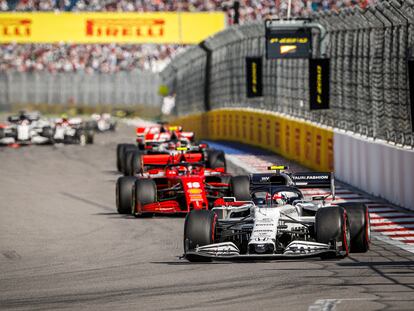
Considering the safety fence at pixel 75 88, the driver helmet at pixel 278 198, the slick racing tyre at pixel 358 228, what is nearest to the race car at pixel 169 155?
the driver helmet at pixel 278 198

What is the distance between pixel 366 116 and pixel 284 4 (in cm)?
2487

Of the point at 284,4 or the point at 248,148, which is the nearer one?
the point at 248,148

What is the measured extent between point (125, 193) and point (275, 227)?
6.48 meters

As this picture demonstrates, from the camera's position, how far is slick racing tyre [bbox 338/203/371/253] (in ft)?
46.2

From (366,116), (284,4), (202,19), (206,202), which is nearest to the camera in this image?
(206,202)

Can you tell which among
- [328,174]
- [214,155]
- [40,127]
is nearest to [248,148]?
[40,127]

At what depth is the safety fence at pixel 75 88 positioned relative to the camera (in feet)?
217

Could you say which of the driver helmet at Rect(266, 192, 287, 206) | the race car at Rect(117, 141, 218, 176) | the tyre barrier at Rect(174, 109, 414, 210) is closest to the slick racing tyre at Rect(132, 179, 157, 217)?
the race car at Rect(117, 141, 218, 176)

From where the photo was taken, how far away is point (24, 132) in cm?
4069

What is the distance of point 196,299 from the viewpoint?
1084 centimetres

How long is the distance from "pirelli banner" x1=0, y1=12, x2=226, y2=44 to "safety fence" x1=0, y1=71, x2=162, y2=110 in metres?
6.18

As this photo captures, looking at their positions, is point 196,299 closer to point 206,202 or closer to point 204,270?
point 204,270

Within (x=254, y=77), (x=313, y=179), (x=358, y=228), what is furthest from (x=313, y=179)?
(x=254, y=77)

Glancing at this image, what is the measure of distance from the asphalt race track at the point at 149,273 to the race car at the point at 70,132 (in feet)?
65.1
